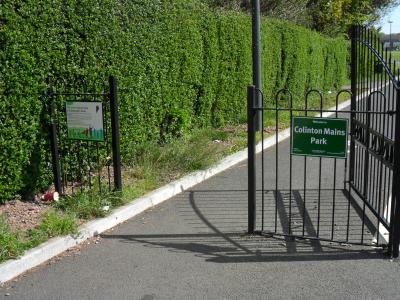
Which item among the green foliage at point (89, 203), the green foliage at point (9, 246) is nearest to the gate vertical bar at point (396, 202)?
the green foliage at point (89, 203)

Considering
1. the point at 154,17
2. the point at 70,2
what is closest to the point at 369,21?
the point at 154,17

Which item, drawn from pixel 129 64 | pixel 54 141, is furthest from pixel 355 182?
pixel 54 141

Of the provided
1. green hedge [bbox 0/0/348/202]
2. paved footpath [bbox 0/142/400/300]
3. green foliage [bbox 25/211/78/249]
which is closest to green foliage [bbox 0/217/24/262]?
green foliage [bbox 25/211/78/249]

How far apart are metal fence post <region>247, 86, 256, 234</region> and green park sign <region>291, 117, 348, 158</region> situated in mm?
401

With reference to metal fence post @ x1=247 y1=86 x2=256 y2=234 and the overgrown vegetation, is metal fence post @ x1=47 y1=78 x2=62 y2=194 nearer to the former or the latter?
the overgrown vegetation

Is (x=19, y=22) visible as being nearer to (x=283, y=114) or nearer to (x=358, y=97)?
(x=358, y=97)

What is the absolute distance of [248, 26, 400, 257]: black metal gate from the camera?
4836 mm

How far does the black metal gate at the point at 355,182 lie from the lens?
4.84m

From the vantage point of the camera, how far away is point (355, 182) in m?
6.93

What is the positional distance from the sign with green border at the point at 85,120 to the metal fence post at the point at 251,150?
180cm

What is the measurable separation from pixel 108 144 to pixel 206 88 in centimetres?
384

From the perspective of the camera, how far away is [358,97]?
7.16 meters

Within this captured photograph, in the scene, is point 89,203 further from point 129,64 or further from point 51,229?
point 129,64

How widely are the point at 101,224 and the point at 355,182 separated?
360 centimetres
